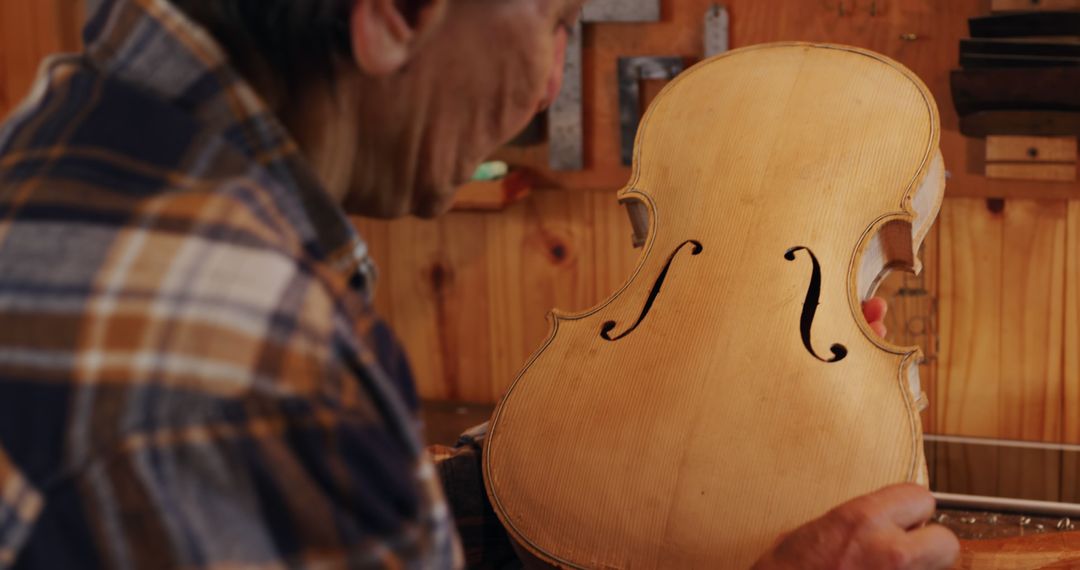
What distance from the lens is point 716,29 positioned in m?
1.90

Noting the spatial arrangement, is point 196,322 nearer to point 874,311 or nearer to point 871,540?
point 871,540

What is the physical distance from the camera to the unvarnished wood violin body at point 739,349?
88 centimetres

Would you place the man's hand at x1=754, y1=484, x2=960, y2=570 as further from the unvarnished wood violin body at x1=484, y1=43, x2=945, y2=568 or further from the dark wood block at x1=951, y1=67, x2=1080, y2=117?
the dark wood block at x1=951, y1=67, x2=1080, y2=117

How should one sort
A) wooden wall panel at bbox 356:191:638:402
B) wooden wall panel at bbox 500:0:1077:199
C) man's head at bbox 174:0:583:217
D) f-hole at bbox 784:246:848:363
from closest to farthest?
man's head at bbox 174:0:583:217, f-hole at bbox 784:246:848:363, wooden wall panel at bbox 500:0:1077:199, wooden wall panel at bbox 356:191:638:402

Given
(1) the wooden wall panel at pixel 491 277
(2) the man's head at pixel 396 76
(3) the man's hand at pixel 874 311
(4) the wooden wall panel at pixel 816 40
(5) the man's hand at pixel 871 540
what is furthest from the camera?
(1) the wooden wall panel at pixel 491 277

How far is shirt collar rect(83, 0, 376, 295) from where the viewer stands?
52cm

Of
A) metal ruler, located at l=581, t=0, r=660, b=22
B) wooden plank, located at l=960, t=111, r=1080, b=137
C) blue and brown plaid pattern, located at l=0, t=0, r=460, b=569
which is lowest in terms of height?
blue and brown plaid pattern, located at l=0, t=0, r=460, b=569

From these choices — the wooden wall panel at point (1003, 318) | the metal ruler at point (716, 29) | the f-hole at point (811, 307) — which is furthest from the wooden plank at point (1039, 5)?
the f-hole at point (811, 307)

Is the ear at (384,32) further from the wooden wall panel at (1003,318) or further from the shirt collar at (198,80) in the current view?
the wooden wall panel at (1003,318)

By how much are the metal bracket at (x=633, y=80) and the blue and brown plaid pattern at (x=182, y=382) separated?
1494mm

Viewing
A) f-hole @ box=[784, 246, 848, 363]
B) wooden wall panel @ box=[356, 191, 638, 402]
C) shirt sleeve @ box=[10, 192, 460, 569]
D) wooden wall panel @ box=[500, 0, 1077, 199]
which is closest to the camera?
shirt sleeve @ box=[10, 192, 460, 569]

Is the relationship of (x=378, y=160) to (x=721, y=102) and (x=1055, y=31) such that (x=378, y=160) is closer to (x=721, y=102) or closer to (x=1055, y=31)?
(x=721, y=102)

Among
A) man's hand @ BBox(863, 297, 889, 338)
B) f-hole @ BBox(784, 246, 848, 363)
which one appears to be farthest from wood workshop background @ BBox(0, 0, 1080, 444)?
f-hole @ BBox(784, 246, 848, 363)

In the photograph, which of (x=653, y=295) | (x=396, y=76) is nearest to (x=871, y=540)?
(x=653, y=295)
